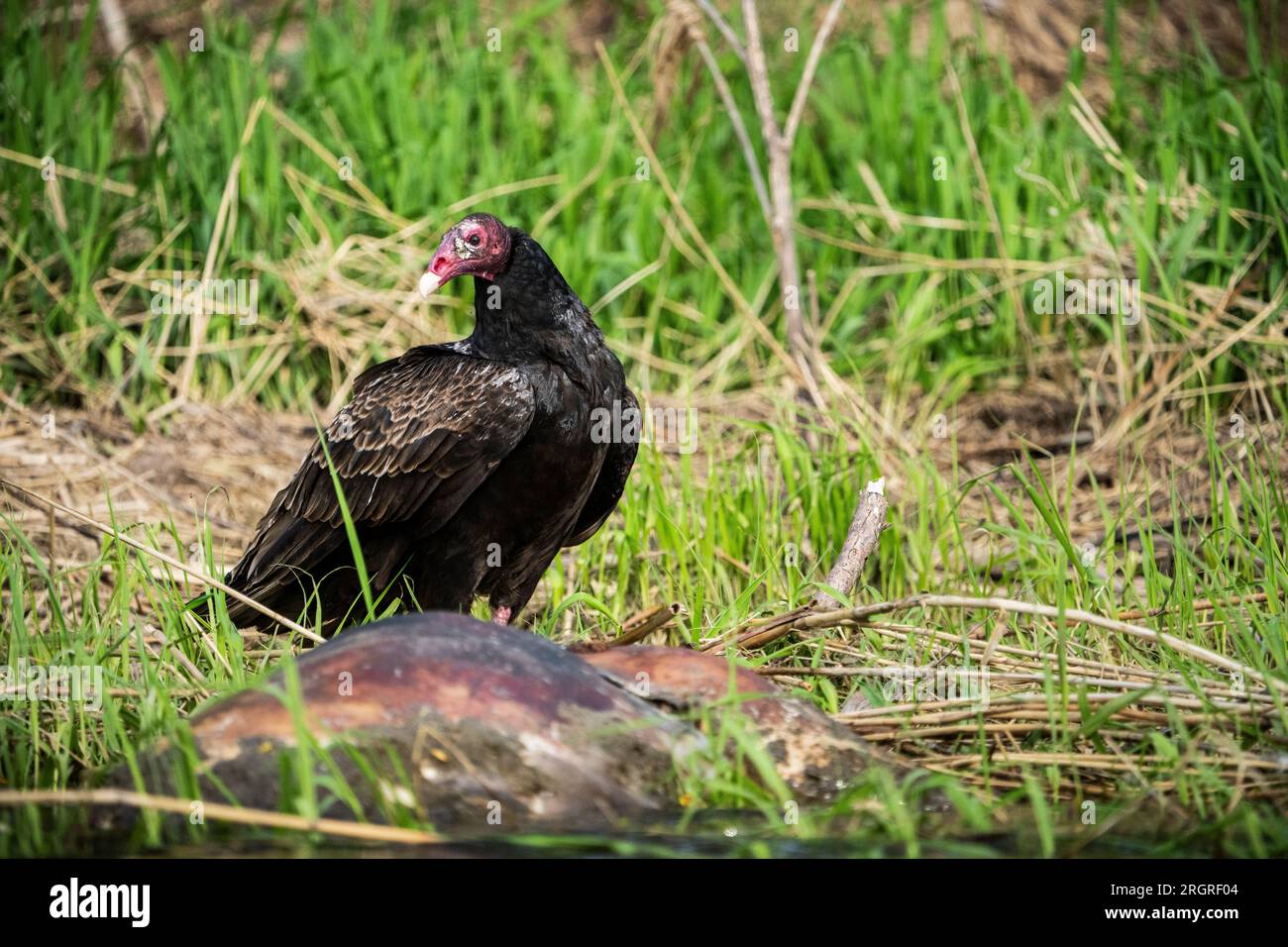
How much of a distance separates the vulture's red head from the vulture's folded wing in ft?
0.87

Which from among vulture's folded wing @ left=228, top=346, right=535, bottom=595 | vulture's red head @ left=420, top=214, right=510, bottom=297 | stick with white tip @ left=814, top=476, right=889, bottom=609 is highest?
vulture's red head @ left=420, top=214, right=510, bottom=297

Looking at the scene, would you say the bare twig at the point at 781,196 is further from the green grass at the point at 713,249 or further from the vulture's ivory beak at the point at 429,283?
the vulture's ivory beak at the point at 429,283

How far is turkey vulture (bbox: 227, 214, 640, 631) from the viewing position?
4.20 meters

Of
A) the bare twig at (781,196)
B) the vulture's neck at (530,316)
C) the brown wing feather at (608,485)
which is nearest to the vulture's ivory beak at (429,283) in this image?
the vulture's neck at (530,316)

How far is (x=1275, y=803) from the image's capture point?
306cm

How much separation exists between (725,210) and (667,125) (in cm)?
62

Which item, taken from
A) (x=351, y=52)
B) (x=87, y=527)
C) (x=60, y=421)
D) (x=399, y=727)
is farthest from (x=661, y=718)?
(x=351, y=52)

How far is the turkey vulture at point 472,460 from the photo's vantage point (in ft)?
13.8

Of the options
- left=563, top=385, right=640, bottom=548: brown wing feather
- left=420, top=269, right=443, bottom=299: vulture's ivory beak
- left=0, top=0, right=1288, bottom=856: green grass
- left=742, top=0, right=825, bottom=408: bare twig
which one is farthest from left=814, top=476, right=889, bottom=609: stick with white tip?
left=742, top=0, right=825, bottom=408: bare twig

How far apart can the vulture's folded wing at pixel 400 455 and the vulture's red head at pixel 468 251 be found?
26 cm

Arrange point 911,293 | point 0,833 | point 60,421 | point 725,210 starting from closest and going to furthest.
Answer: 1. point 0,833
2. point 60,421
3. point 911,293
4. point 725,210

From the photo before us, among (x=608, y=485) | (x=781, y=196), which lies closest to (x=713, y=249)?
(x=781, y=196)

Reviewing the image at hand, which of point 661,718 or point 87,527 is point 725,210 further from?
point 661,718

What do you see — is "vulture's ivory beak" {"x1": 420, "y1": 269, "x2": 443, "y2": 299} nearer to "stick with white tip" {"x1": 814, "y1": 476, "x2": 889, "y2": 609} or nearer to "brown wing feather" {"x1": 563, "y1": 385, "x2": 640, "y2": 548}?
"brown wing feather" {"x1": 563, "y1": 385, "x2": 640, "y2": 548}
